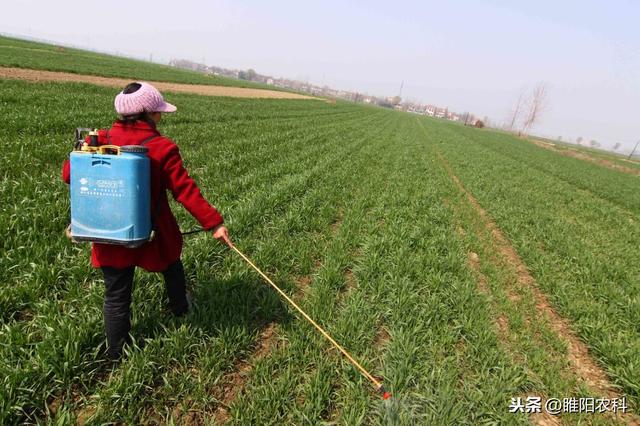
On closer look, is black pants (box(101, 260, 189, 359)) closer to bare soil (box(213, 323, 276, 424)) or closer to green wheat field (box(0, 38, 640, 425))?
Answer: green wheat field (box(0, 38, 640, 425))

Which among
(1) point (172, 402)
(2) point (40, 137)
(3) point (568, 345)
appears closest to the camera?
(1) point (172, 402)

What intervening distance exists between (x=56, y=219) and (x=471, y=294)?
610cm

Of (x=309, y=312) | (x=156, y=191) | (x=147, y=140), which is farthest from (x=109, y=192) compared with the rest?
(x=309, y=312)

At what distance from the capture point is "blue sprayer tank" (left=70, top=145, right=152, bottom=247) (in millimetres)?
2320

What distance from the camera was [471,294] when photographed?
500 centimetres

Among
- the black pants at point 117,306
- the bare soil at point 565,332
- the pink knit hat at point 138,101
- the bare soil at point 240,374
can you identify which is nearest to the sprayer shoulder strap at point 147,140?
the pink knit hat at point 138,101

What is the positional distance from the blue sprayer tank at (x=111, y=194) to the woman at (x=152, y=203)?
0.76 feet

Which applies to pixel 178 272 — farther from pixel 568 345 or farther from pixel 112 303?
pixel 568 345

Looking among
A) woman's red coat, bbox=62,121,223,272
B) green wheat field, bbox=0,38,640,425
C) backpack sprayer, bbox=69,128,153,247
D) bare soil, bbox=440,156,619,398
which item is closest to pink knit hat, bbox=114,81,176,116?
woman's red coat, bbox=62,121,223,272

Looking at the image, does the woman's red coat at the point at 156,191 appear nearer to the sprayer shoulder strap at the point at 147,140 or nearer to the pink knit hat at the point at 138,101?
the sprayer shoulder strap at the point at 147,140

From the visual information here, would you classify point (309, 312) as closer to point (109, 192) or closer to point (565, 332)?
point (109, 192)

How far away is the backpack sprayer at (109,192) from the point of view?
232 cm

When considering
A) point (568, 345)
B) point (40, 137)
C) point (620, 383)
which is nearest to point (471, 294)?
point (568, 345)

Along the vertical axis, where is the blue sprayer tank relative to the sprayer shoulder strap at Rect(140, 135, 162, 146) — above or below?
below
